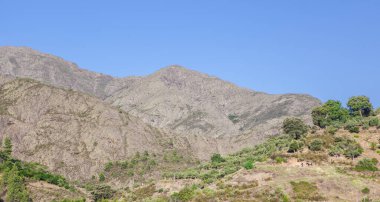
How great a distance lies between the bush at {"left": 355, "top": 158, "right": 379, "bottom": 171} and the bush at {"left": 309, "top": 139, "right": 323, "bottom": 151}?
815cm

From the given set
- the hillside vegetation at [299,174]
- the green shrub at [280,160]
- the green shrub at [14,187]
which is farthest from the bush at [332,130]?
the green shrub at [14,187]

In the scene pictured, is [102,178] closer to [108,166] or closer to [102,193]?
[108,166]

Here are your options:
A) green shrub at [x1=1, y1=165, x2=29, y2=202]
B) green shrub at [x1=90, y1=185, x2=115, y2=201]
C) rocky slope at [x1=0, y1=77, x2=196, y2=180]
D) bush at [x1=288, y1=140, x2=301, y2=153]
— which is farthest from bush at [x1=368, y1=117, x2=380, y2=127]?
rocky slope at [x1=0, y1=77, x2=196, y2=180]

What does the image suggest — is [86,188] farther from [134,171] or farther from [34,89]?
[34,89]

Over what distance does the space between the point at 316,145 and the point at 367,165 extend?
9872mm

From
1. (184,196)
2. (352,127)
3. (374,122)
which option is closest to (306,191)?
(184,196)

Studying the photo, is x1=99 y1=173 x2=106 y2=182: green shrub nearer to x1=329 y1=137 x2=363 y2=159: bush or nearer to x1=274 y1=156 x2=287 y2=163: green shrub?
x1=274 y1=156 x2=287 y2=163: green shrub

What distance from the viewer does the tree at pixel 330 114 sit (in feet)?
359

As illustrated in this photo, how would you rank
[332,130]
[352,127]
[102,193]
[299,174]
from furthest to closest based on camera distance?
1. [102,193]
2. [332,130]
3. [352,127]
4. [299,174]

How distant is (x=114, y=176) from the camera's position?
433 ft

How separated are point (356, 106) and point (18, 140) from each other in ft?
321

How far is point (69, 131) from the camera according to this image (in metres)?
151

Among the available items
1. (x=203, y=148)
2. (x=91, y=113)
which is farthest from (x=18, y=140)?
(x=203, y=148)

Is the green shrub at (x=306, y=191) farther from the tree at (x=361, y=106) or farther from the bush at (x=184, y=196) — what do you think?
the tree at (x=361, y=106)
